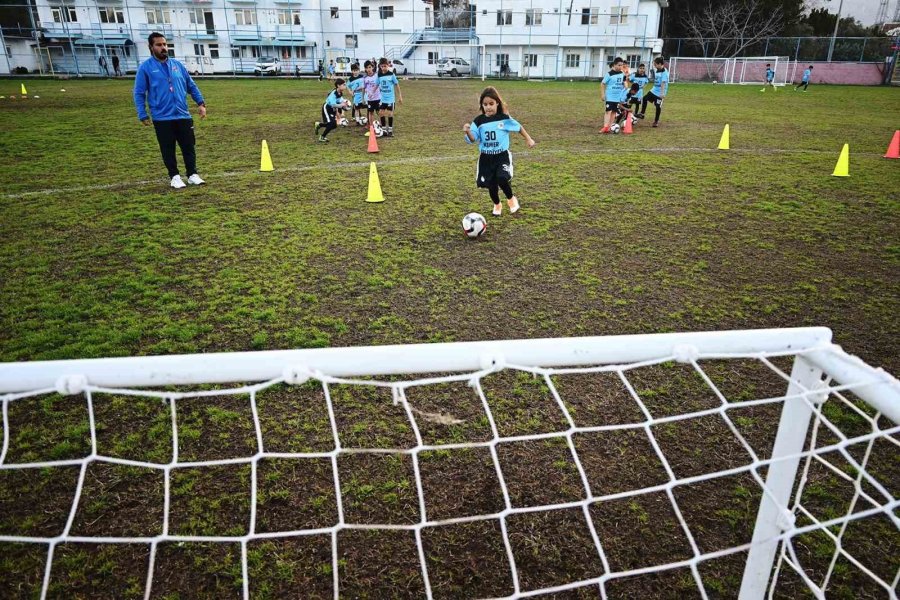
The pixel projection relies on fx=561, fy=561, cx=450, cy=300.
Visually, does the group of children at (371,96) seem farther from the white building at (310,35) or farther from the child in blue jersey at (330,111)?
the white building at (310,35)

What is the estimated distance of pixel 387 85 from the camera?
12.9 m

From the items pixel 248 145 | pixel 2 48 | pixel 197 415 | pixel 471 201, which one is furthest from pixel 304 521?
pixel 2 48

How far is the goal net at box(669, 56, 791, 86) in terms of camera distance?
37562 millimetres

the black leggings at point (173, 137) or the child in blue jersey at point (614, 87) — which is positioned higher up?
the child in blue jersey at point (614, 87)

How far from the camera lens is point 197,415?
3.22m

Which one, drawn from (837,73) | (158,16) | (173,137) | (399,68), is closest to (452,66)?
(399,68)

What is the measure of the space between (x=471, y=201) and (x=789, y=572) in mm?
6131

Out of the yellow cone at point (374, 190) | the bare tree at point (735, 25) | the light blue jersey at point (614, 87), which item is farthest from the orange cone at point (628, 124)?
the bare tree at point (735, 25)

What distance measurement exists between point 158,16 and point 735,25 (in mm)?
47054

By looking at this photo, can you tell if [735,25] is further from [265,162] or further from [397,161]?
[265,162]

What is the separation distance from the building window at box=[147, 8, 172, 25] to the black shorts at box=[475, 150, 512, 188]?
50105 mm

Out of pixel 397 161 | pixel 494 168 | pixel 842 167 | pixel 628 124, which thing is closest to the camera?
pixel 494 168

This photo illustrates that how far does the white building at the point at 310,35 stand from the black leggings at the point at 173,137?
3903 centimetres

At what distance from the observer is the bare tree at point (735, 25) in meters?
44.8
